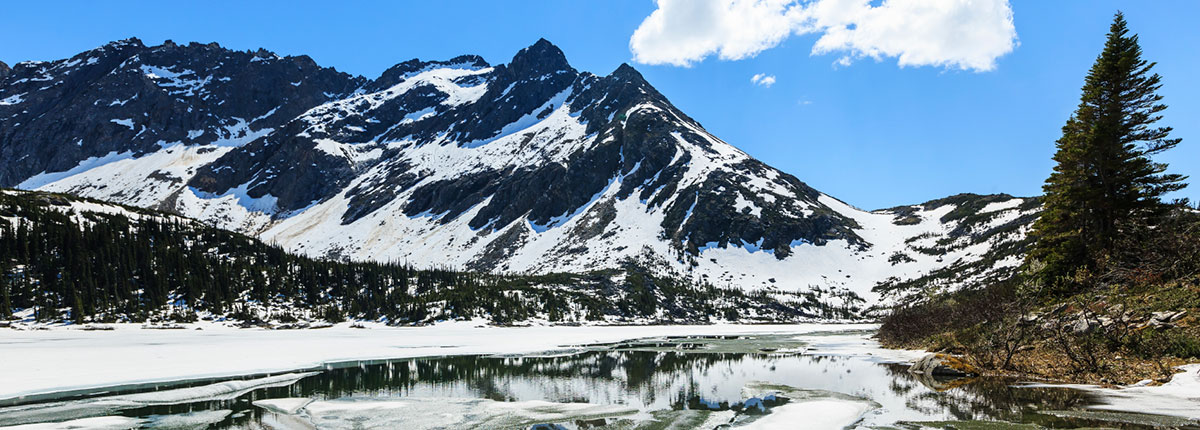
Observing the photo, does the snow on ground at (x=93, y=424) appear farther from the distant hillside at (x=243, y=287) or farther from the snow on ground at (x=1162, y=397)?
the distant hillside at (x=243, y=287)

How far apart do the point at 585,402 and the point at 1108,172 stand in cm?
3353

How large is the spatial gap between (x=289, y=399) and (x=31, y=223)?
5018 inches

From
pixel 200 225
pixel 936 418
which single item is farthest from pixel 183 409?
pixel 200 225

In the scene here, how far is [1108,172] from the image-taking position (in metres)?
34.0

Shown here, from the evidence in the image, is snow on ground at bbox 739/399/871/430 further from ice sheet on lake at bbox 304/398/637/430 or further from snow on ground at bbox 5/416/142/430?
snow on ground at bbox 5/416/142/430

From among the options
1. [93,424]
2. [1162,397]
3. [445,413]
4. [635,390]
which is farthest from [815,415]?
[93,424]

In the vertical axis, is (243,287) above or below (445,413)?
above

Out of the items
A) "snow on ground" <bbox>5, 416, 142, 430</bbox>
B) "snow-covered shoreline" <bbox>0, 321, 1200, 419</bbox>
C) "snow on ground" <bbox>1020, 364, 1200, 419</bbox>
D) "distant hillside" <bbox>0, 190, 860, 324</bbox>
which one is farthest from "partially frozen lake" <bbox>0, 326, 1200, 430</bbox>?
"distant hillside" <bbox>0, 190, 860, 324</bbox>

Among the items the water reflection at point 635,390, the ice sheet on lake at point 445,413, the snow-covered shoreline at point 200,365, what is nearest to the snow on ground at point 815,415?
the water reflection at point 635,390

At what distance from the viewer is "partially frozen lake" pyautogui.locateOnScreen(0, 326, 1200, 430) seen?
17.9 meters

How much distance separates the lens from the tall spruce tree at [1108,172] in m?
32.5

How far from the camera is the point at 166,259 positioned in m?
109

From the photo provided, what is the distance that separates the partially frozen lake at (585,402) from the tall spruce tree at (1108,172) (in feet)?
38.5

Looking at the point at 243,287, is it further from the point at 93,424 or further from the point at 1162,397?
the point at 1162,397
